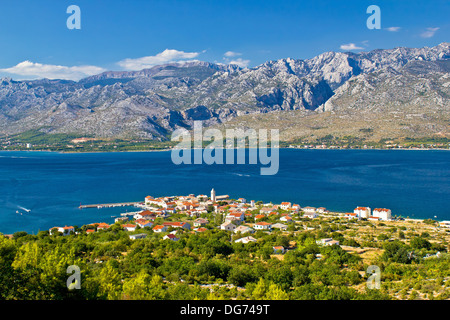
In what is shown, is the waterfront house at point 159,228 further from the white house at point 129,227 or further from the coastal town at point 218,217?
the white house at point 129,227

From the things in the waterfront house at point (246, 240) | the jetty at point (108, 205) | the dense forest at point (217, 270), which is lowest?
the jetty at point (108, 205)

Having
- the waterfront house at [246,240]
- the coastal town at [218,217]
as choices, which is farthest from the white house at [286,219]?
the waterfront house at [246,240]

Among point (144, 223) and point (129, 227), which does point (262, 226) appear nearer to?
point (144, 223)

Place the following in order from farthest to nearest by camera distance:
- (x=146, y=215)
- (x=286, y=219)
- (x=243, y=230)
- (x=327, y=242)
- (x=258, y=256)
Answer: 1. (x=146, y=215)
2. (x=286, y=219)
3. (x=243, y=230)
4. (x=327, y=242)
5. (x=258, y=256)

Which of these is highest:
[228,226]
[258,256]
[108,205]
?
[258,256]

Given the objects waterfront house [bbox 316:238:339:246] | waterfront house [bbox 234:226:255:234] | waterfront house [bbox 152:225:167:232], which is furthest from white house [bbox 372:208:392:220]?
waterfront house [bbox 152:225:167:232]

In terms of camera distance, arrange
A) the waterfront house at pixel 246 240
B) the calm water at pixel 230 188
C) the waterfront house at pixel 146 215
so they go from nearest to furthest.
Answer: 1. the waterfront house at pixel 246 240
2. the waterfront house at pixel 146 215
3. the calm water at pixel 230 188


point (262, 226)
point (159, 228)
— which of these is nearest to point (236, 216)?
point (262, 226)
